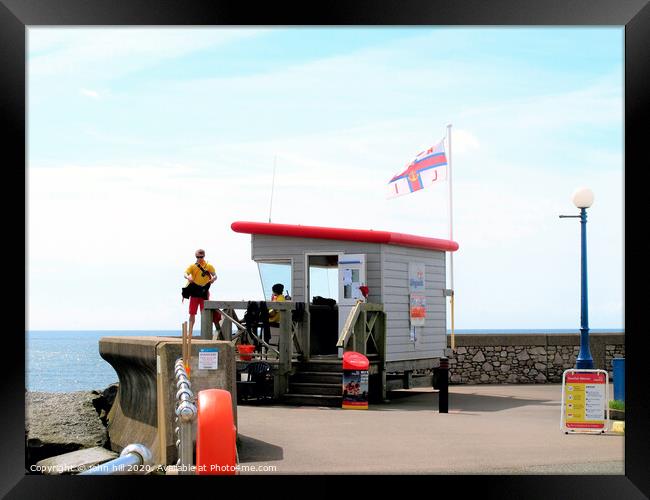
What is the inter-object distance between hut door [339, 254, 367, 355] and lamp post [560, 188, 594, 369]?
435 centimetres

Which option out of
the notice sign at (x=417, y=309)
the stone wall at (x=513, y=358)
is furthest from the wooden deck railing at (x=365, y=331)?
the stone wall at (x=513, y=358)

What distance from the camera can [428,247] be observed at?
725 inches

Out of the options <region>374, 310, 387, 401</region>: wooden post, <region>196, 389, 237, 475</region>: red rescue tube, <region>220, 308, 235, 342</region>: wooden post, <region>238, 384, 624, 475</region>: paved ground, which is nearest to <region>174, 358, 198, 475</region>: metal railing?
<region>196, 389, 237, 475</region>: red rescue tube

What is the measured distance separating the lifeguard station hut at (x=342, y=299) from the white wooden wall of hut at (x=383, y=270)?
0.02 m

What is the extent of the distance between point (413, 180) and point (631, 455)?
44.7 ft

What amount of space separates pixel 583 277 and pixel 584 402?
1651 mm

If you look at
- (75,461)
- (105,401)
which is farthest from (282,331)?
(75,461)

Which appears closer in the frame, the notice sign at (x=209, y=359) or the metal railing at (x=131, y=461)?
the metal railing at (x=131, y=461)

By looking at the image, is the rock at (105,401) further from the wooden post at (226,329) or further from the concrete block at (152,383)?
the wooden post at (226,329)

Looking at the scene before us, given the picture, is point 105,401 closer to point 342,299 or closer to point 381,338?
point 342,299

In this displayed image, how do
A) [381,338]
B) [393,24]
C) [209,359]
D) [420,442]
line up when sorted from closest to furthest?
[393,24] → [209,359] → [420,442] → [381,338]

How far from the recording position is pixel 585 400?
1236 centimetres

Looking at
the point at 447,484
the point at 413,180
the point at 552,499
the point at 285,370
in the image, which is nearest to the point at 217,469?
the point at 447,484

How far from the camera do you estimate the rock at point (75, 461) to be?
11.3m
